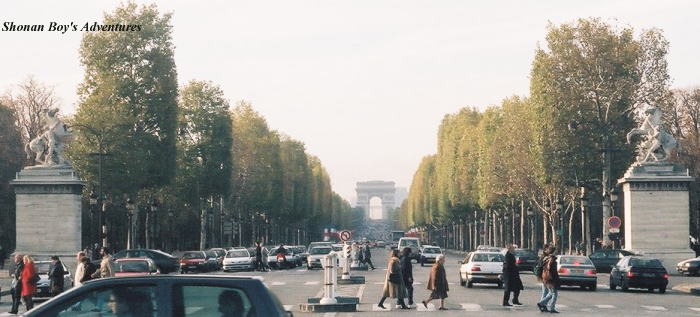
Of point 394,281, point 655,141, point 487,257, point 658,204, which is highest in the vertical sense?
point 655,141

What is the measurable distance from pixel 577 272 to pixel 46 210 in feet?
103

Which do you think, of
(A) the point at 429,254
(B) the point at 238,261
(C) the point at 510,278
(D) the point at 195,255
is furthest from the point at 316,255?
(C) the point at 510,278

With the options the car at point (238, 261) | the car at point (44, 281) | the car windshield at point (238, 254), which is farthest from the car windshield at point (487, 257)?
the car windshield at point (238, 254)

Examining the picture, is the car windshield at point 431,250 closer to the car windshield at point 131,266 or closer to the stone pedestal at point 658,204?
the stone pedestal at point 658,204

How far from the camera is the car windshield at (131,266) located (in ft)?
138

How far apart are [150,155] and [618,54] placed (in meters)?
31.0

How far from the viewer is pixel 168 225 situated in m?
111

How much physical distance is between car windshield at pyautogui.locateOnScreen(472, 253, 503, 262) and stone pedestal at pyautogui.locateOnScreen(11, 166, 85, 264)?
2658 cm

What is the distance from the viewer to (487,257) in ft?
156

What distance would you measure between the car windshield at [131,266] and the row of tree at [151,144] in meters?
28.4

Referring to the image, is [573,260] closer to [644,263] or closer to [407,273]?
[644,263]

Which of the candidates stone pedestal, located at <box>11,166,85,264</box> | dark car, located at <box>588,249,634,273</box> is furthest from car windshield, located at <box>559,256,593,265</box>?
stone pedestal, located at <box>11,166,85,264</box>

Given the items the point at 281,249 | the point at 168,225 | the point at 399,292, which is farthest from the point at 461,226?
the point at 399,292

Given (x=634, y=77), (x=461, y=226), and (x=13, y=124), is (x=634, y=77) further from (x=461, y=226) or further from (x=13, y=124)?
(x=461, y=226)
